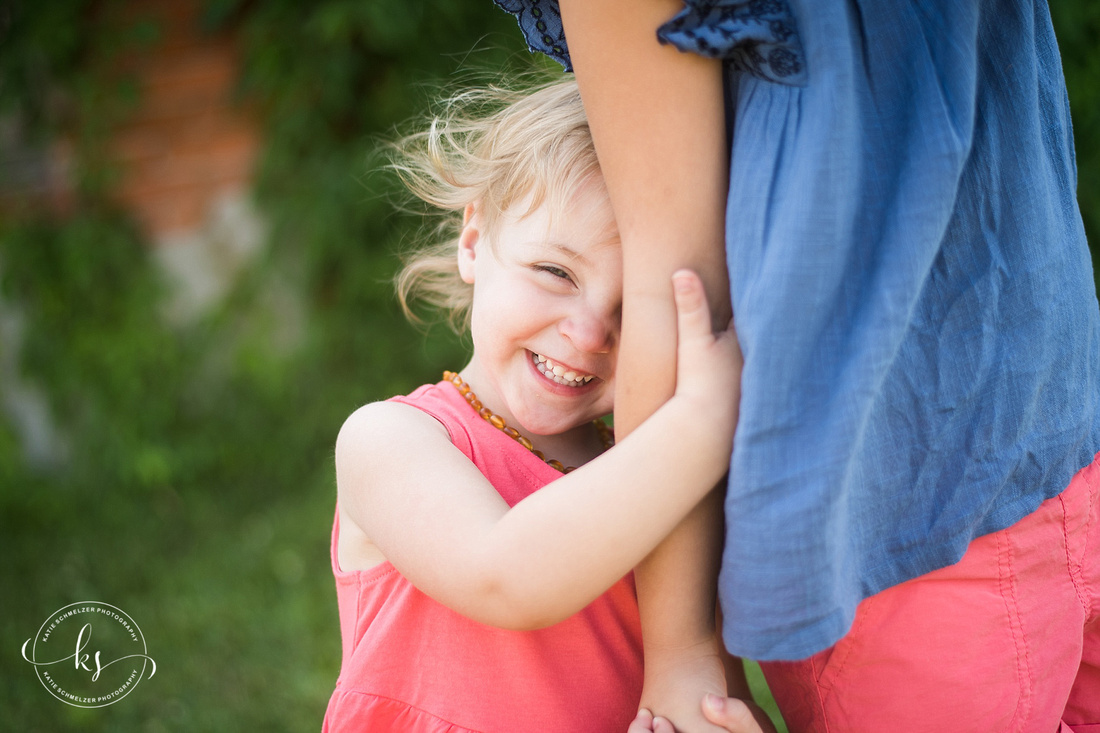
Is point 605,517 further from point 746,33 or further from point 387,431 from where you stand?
point 746,33

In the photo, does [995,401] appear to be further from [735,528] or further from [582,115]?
[582,115]

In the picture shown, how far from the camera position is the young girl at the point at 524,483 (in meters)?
0.98

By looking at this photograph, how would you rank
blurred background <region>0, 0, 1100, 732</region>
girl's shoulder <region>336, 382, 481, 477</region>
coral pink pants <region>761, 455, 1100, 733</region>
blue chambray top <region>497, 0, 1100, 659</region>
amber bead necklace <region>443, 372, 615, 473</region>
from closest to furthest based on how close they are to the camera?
blue chambray top <region>497, 0, 1100, 659</region>
coral pink pants <region>761, 455, 1100, 733</region>
girl's shoulder <region>336, 382, 481, 477</region>
amber bead necklace <region>443, 372, 615, 473</region>
blurred background <region>0, 0, 1100, 732</region>

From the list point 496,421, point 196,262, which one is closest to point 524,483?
point 496,421

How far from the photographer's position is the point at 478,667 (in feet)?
4.12

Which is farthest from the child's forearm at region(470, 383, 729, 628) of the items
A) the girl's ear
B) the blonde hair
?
the girl's ear

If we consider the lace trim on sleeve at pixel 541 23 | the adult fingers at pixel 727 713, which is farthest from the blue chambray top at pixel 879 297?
the lace trim on sleeve at pixel 541 23

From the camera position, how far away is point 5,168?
4004mm

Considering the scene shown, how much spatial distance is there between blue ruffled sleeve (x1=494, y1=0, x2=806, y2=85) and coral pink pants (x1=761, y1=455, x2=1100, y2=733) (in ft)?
2.03

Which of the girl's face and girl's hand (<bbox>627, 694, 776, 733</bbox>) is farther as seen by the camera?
the girl's face

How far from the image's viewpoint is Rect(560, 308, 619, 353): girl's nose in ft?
4.12

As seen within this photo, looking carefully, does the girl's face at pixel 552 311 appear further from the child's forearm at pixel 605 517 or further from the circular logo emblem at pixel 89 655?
the circular logo emblem at pixel 89 655

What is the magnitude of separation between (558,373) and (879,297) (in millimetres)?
554

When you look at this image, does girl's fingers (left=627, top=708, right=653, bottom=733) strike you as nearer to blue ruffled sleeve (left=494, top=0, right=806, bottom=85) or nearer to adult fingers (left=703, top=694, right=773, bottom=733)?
adult fingers (left=703, top=694, right=773, bottom=733)
